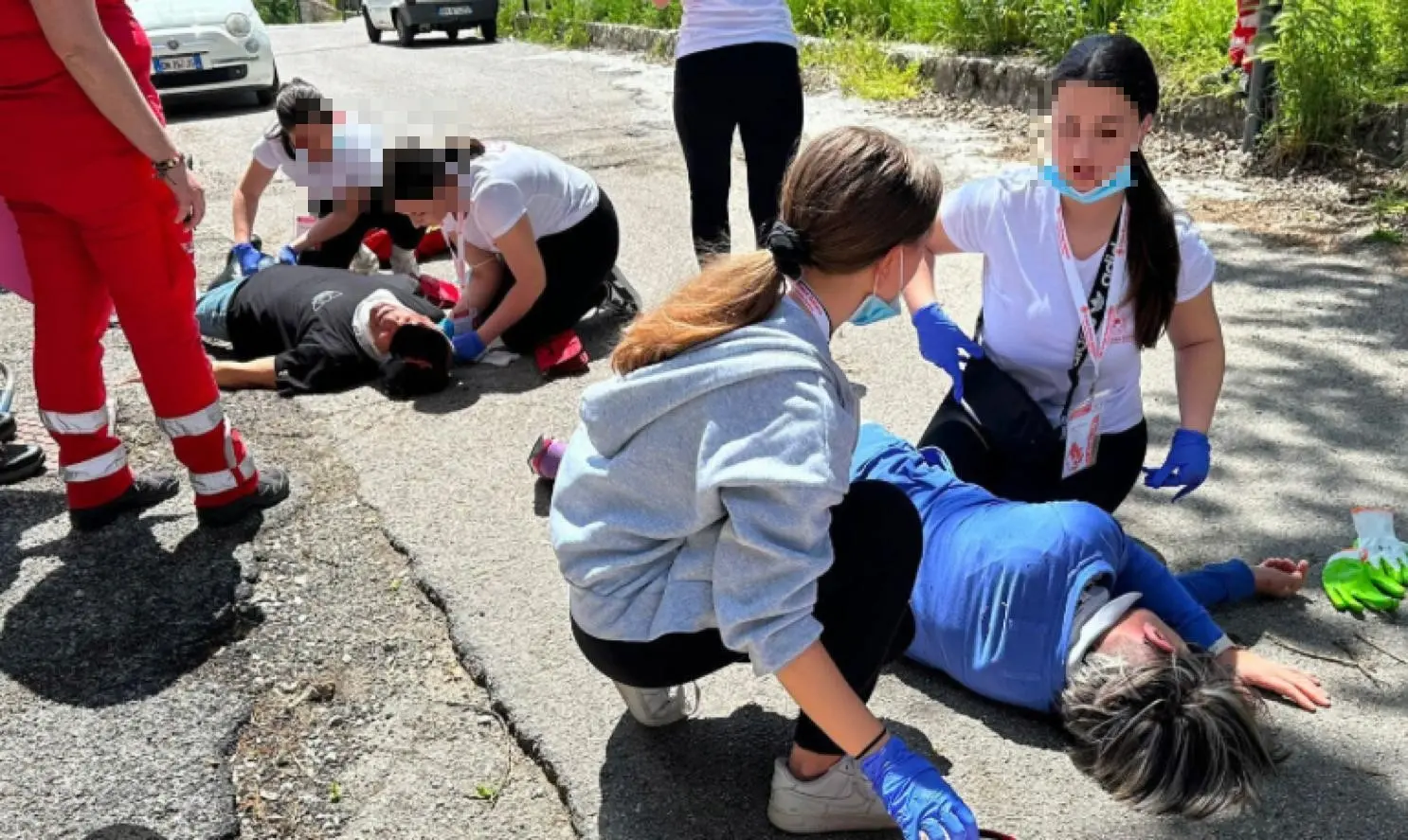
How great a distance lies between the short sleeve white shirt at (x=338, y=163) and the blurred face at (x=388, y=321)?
41 cm

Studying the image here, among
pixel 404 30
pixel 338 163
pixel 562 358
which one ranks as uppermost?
pixel 338 163

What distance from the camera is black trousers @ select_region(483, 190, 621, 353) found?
4.31 m

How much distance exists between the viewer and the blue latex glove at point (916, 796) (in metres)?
1.71

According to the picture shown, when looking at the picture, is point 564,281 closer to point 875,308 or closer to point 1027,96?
point 875,308

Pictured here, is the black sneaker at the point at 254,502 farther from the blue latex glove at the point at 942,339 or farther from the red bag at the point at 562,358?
the blue latex glove at the point at 942,339

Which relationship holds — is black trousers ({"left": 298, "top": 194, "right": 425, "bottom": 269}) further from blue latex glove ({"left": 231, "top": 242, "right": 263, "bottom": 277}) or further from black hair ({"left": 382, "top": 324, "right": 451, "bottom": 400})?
black hair ({"left": 382, "top": 324, "right": 451, "bottom": 400})

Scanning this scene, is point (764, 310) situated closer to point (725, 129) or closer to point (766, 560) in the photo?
point (766, 560)

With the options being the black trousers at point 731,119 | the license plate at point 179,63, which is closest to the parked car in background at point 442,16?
the license plate at point 179,63

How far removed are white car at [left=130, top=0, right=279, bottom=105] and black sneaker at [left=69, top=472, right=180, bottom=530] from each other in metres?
7.31

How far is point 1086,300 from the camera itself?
2.73 metres

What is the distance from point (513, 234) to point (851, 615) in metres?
2.51

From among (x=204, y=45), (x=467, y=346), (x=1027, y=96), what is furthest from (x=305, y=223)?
(x=204, y=45)

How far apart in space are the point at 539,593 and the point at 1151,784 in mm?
1412

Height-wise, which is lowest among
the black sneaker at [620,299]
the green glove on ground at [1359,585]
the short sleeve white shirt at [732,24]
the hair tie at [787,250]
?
the black sneaker at [620,299]
